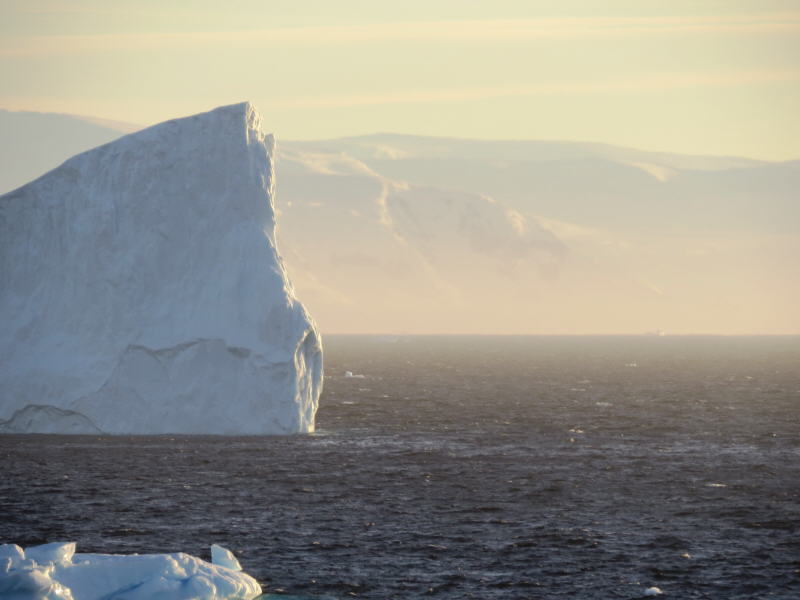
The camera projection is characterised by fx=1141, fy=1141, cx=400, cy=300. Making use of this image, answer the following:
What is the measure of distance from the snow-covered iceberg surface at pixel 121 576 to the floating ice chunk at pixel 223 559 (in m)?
0.21

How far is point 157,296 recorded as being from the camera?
49.3 metres

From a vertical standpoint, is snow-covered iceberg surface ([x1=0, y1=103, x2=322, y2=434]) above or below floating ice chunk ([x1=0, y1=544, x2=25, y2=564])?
above

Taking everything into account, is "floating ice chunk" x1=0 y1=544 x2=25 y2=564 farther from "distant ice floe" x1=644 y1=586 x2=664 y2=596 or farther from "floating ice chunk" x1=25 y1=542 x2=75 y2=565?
"distant ice floe" x1=644 y1=586 x2=664 y2=596

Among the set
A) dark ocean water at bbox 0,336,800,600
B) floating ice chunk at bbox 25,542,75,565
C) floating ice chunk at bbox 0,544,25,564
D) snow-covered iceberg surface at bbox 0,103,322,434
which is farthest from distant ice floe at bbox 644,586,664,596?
snow-covered iceberg surface at bbox 0,103,322,434

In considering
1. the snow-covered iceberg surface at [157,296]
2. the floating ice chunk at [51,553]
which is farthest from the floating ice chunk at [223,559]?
the snow-covered iceberg surface at [157,296]

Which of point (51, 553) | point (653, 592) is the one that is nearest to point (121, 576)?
point (51, 553)

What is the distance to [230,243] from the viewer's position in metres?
49.7

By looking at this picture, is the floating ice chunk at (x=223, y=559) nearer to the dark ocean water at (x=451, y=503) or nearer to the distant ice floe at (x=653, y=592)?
the dark ocean water at (x=451, y=503)

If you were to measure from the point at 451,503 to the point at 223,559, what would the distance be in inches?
439

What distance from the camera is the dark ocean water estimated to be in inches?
1041

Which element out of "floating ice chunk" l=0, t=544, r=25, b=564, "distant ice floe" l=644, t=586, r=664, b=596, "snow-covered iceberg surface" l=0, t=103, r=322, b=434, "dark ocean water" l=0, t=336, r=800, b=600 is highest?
"snow-covered iceberg surface" l=0, t=103, r=322, b=434

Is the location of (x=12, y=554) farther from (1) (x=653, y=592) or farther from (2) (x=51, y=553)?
(1) (x=653, y=592)

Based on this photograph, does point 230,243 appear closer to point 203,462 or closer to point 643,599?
point 203,462

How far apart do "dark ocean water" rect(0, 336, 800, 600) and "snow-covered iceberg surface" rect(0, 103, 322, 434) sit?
175cm
